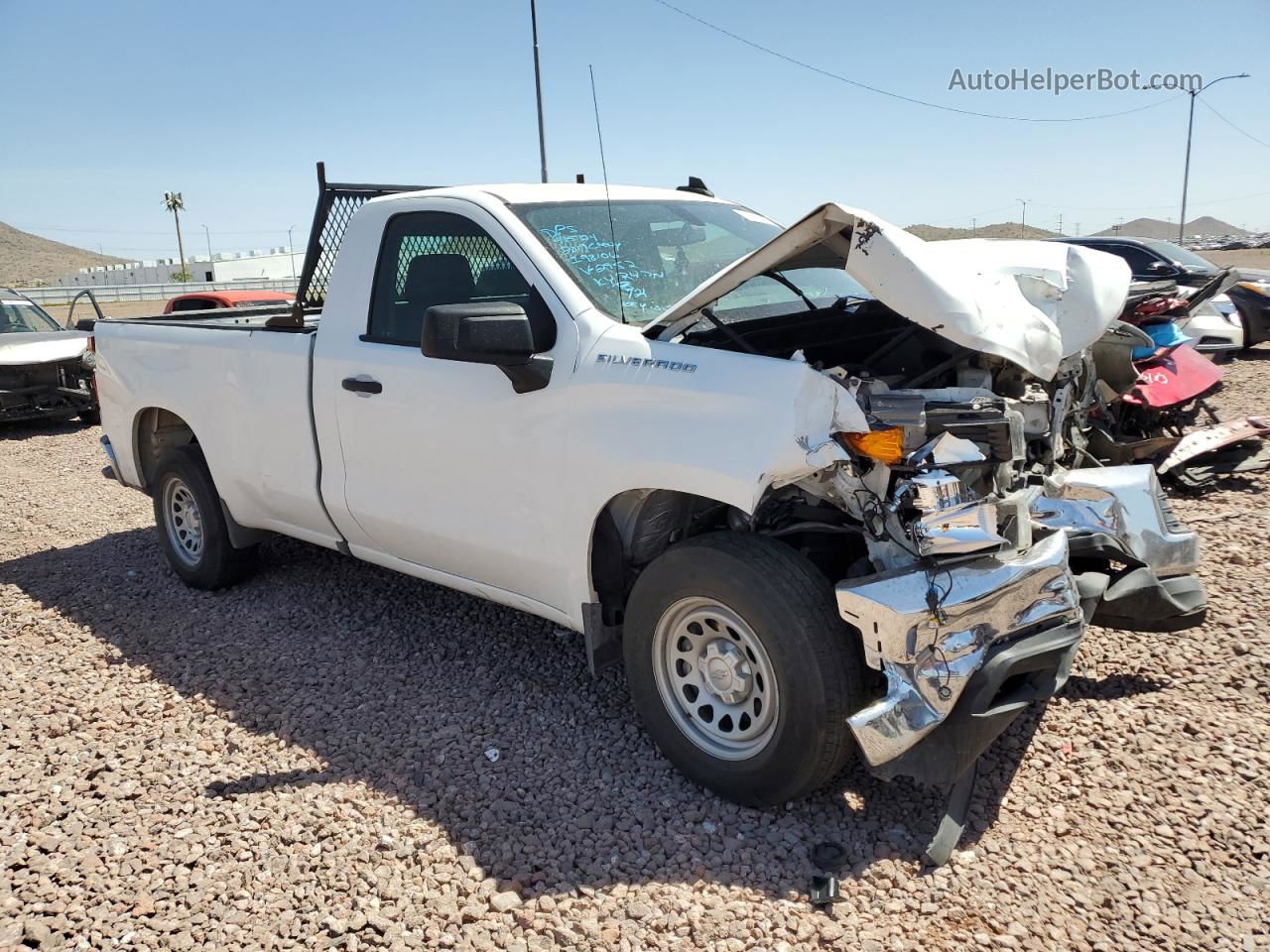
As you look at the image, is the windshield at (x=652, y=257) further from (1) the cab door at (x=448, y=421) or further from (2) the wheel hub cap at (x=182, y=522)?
(2) the wheel hub cap at (x=182, y=522)

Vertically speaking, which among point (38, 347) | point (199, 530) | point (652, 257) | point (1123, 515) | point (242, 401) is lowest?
point (199, 530)

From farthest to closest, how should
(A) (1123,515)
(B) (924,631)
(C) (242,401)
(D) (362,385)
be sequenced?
(C) (242,401), (D) (362,385), (A) (1123,515), (B) (924,631)

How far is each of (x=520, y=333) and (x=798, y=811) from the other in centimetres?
188

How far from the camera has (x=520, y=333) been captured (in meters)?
3.39

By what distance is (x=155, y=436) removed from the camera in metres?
6.12

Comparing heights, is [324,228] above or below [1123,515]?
above

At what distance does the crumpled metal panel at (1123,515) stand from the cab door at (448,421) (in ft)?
5.95

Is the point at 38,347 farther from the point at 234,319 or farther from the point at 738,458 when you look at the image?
the point at 738,458

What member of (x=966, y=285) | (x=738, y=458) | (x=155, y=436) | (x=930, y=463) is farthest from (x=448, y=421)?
(x=155, y=436)

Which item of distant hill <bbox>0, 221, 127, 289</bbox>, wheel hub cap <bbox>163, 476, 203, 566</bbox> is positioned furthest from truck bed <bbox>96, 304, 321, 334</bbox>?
distant hill <bbox>0, 221, 127, 289</bbox>

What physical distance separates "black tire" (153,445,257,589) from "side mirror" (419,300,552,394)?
9.00ft

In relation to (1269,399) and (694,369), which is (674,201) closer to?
(694,369)

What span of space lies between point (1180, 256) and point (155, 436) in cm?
1221

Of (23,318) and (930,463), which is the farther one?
(23,318)
